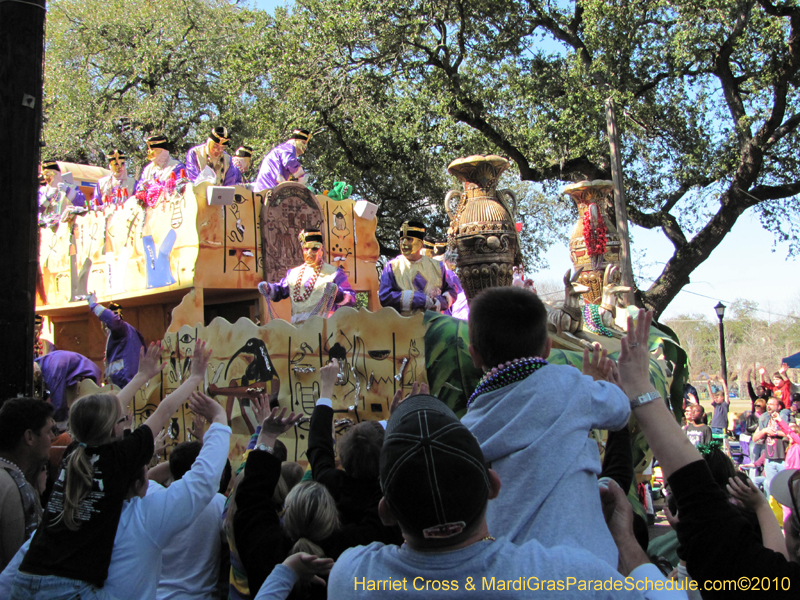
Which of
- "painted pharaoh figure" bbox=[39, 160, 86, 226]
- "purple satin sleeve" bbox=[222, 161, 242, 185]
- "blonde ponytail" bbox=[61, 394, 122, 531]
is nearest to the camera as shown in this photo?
"blonde ponytail" bbox=[61, 394, 122, 531]

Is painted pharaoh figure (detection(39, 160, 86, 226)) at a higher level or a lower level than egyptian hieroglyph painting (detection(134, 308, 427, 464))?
higher

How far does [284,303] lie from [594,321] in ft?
15.0

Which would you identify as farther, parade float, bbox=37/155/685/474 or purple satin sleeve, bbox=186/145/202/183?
purple satin sleeve, bbox=186/145/202/183

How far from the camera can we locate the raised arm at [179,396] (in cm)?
296

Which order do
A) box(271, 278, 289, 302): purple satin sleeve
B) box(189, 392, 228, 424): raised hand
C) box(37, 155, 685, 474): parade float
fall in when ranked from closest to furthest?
box(189, 392, 228, 424): raised hand
box(37, 155, 685, 474): parade float
box(271, 278, 289, 302): purple satin sleeve

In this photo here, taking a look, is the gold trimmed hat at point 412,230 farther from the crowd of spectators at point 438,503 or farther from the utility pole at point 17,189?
the crowd of spectators at point 438,503

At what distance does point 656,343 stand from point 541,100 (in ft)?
32.6

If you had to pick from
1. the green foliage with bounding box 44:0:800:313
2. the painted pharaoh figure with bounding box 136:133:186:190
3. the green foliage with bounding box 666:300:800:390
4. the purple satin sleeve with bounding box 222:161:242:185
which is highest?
the green foliage with bounding box 44:0:800:313

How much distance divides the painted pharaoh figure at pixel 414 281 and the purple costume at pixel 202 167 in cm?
376

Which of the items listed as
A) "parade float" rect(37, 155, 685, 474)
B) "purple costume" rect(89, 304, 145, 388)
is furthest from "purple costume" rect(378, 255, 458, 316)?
"purple costume" rect(89, 304, 145, 388)

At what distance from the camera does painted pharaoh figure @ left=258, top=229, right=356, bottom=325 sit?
7480 mm

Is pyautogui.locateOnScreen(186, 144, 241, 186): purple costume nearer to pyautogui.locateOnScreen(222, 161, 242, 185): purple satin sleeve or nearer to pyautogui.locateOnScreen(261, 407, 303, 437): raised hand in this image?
pyautogui.locateOnScreen(222, 161, 242, 185): purple satin sleeve

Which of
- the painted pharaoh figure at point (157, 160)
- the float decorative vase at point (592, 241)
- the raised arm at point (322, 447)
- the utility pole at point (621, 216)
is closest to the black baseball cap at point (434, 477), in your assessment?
the raised arm at point (322, 447)

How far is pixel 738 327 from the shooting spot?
215 feet
